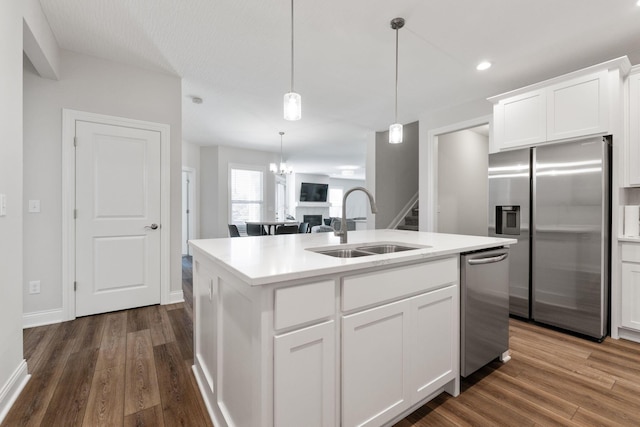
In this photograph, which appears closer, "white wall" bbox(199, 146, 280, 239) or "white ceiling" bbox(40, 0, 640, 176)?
"white ceiling" bbox(40, 0, 640, 176)

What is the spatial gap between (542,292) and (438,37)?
98.6 inches

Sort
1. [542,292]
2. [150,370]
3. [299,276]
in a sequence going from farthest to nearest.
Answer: [542,292] < [150,370] < [299,276]

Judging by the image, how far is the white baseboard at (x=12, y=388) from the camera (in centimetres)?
150

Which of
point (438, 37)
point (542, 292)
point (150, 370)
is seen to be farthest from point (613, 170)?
point (150, 370)

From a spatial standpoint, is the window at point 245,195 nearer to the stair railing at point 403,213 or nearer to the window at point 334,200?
the stair railing at point 403,213

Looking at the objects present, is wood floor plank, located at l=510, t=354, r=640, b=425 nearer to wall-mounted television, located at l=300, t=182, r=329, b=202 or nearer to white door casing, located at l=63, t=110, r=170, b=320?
white door casing, located at l=63, t=110, r=170, b=320

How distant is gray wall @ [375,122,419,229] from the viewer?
5.59 meters

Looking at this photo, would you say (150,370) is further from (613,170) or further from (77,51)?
(613,170)

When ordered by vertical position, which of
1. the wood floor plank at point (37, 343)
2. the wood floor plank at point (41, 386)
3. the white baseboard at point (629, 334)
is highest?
the white baseboard at point (629, 334)

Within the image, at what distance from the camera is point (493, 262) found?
1.83 m

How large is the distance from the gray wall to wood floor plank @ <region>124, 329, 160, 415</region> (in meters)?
4.33

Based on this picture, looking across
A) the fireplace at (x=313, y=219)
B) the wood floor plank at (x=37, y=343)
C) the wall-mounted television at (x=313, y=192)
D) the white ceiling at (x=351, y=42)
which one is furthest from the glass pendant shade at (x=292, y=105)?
the fireplace at (x=313, y=219)

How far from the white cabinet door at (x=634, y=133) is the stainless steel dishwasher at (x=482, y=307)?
1.60 meters

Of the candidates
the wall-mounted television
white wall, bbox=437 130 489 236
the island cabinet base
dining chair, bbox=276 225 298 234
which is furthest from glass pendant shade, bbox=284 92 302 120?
the wall-mounted television
